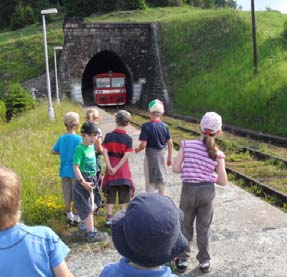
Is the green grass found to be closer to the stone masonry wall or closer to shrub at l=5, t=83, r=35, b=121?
shrub at l=5, t=83, r=35, b=121

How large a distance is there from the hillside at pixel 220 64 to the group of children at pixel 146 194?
420 inches

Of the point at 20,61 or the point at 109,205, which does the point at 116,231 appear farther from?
the point at 20,61

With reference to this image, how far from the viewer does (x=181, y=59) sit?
28.9 m

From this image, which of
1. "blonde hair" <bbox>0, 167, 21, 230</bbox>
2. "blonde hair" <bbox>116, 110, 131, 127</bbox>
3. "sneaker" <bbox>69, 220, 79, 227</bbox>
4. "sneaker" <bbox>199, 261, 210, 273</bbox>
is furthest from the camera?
"sneaker" <bbox>69, 220, 79, 227</bbox>

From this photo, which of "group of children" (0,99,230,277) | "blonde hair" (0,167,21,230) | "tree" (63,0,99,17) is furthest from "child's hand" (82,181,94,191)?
"tree" (63,0,99,17)

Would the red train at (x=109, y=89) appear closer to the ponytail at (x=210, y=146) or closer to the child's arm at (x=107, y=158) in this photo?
the child's arm at (x=107, y=158)

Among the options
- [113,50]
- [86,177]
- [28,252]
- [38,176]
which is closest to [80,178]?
[86,177]

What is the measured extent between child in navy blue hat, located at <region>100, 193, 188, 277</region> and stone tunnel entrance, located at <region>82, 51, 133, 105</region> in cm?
3208

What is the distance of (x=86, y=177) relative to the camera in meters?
5.64

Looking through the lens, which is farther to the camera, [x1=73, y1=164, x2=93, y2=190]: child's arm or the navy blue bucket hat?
[x1=73, y1=164, x2=93, y2=190]: child's arm

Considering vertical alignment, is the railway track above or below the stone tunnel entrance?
below

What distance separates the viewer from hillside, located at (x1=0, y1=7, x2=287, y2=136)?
60.2 ft

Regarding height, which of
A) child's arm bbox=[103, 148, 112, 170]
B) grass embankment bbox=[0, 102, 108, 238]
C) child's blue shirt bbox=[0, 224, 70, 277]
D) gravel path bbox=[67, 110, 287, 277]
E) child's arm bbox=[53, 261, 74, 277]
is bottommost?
gravel path bbox=[67, 110, 287, 277]

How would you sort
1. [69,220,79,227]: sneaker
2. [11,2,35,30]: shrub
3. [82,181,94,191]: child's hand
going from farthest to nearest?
1. [11,2,35,30]: shrub
2. [69,220,79,227]: sneaker
3. [82,181,94,191]: child's hand
